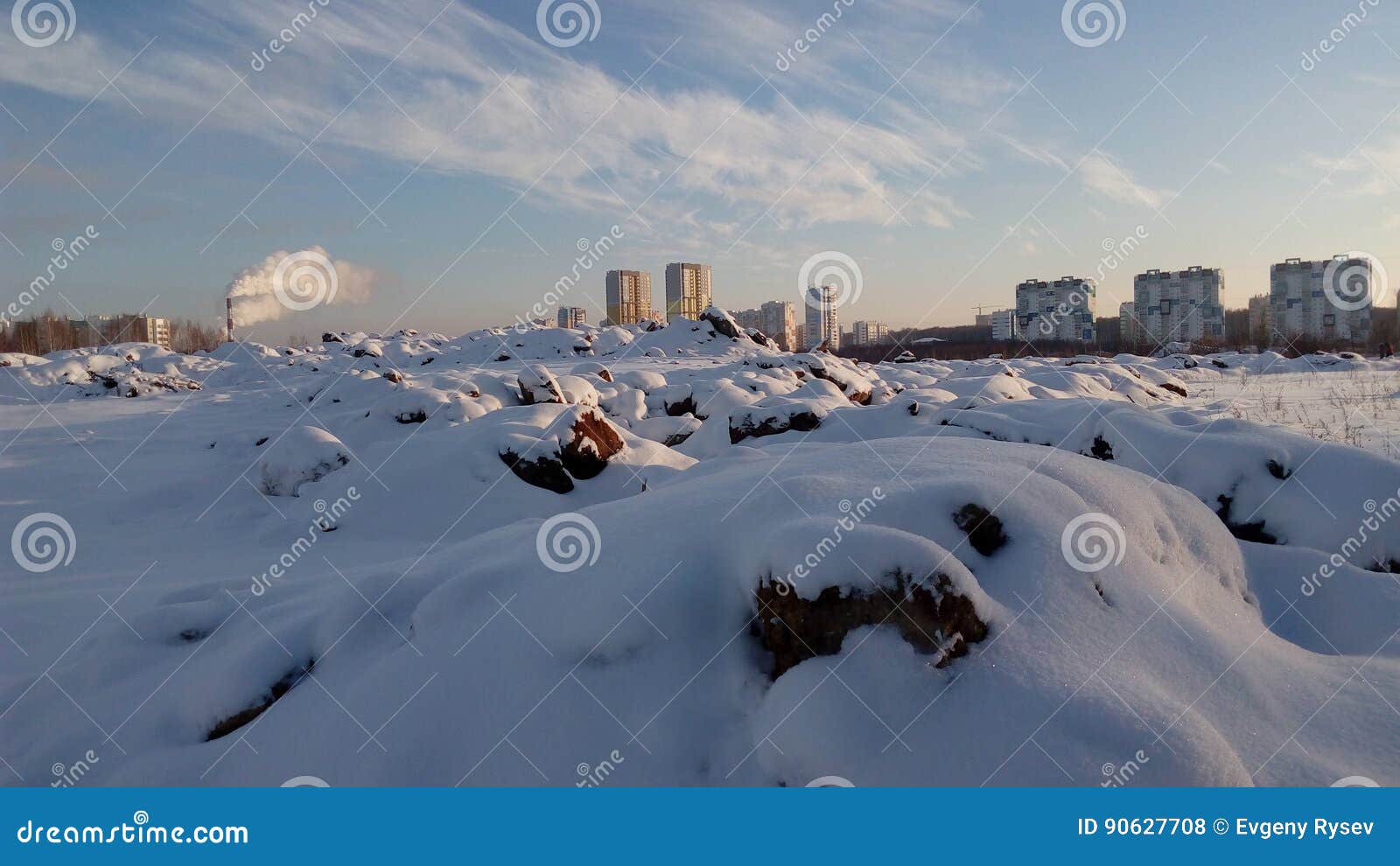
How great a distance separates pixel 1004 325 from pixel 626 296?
3942cm

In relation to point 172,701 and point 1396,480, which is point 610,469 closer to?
point 172,701

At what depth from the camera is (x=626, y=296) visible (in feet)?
214

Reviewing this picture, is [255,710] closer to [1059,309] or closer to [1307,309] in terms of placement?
[1059,309]

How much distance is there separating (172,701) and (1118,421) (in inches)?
254

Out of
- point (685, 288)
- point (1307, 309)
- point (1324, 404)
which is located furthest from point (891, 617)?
point (1307, 309)

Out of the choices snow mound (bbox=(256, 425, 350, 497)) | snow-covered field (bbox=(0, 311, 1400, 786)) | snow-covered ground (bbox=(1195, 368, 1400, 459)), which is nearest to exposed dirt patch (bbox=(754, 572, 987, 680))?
snow-covered field (bbox=(0, 311, 1400, 786))

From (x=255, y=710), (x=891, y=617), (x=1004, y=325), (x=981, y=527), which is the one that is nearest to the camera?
(x=891, y=617)

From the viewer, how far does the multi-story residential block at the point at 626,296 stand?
2524 inches

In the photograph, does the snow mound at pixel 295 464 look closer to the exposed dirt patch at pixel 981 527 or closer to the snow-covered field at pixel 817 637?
the snow-covered field at pixel 817 637

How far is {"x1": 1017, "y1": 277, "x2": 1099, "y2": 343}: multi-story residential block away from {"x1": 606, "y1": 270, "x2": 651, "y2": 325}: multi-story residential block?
3260 cm

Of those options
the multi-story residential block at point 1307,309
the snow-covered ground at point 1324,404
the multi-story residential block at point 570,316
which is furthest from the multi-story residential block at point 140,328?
the multi-story residential block at point 1307,309

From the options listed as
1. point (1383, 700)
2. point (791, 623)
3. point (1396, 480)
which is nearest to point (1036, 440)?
Answer: point (1396, 480)

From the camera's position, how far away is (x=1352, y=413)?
11.2 m

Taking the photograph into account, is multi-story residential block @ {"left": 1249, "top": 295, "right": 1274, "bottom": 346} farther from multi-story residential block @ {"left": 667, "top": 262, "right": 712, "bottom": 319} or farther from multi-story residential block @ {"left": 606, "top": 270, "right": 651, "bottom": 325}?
multi-story residential block @ {"left": 606, "top": 270, "right": 651, "bottom": 325}
